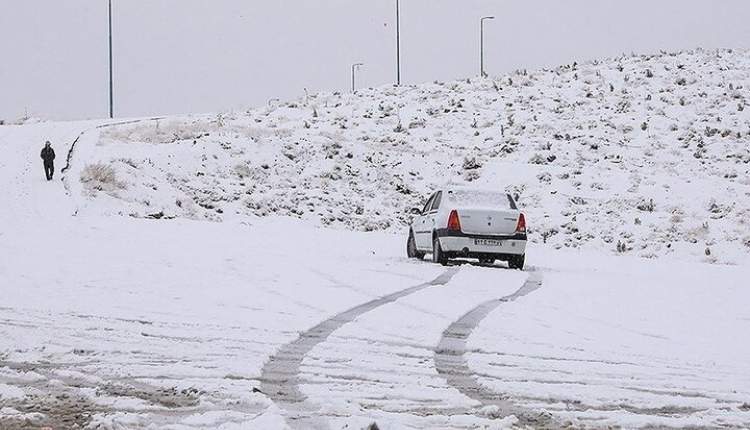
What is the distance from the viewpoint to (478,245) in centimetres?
1784

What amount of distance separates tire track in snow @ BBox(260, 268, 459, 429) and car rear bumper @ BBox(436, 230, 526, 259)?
5.86 metres

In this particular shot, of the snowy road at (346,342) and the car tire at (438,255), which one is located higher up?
the snowy road at (346,342)

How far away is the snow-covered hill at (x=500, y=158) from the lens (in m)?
29.4

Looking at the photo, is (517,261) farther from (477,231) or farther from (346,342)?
(346,342)

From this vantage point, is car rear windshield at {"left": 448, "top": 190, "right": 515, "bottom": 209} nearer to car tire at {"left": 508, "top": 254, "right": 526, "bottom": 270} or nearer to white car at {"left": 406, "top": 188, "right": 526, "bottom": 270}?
white car at {"left": 406, "top": 188, "right": 526, "bottom": 270}

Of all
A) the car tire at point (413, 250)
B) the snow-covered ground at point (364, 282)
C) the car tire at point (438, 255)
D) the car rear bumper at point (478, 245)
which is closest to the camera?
the snow-covered ground at point (364, 282)

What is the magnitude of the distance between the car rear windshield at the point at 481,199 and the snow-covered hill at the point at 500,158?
8124mm

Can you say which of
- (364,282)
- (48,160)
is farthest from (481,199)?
(48,160)

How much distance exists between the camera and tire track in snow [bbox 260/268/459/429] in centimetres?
607

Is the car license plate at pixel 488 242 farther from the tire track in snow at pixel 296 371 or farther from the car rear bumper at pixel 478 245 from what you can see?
the tire track in snow at pixel 296 371

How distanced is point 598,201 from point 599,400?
83.7ft

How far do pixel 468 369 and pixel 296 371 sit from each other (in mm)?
1355

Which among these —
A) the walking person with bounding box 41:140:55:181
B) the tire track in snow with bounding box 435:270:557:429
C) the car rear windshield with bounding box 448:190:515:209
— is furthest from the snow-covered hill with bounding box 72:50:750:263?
the tire track in snow with bounding box 435:270:557:429

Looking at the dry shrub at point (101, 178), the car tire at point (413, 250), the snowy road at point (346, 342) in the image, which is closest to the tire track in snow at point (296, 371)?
the snowy road at point (346, 342)
